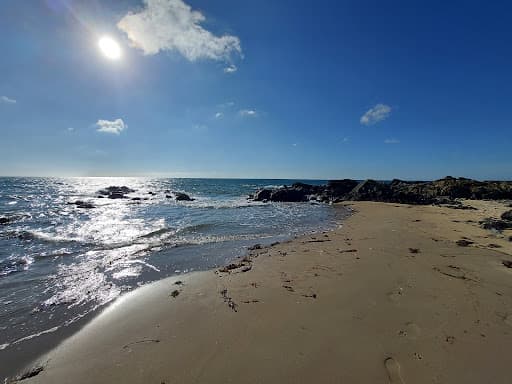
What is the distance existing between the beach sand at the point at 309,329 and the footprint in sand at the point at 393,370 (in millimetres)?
13

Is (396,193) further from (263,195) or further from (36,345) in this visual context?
(36,345)

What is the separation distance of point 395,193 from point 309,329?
31.4 m

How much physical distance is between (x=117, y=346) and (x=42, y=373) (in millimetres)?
990

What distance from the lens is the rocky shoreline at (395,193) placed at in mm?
29766

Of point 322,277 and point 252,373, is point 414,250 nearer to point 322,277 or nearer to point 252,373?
point 322,277

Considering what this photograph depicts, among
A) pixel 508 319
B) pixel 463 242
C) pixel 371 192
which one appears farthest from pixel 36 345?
pixel 371 192

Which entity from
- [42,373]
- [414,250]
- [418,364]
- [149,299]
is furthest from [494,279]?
[42,373]

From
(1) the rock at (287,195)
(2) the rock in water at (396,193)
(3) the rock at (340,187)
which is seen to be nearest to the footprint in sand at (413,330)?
(2) the rock in water at (396,193)

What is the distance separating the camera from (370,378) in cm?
330

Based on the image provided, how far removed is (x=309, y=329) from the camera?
4.37m

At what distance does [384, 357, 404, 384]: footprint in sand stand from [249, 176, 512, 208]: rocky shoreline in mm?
27973

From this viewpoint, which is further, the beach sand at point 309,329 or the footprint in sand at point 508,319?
the footprint in sand at point 508,319

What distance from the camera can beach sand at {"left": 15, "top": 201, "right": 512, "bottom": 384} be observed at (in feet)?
11.5

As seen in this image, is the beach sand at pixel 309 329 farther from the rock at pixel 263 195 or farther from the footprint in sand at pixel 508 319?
the rock at pixel 263 195
